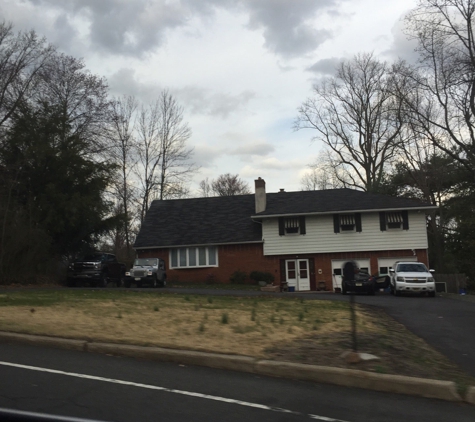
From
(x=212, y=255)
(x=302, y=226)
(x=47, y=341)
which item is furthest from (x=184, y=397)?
(x=212, y=255)

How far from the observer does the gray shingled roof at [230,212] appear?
3531 centimetres

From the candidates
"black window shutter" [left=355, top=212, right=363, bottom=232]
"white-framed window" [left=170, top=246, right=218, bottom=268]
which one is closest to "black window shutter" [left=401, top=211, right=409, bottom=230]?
"black window shutter" [left=355, top=212, right=363, bottom=232]

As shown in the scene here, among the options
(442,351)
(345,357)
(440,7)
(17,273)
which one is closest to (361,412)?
(345,357)

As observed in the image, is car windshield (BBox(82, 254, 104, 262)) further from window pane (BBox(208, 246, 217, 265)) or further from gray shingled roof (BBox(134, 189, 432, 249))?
window pane (BBox(208, 246, 217, 265))

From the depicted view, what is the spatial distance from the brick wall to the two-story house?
6 centimetres

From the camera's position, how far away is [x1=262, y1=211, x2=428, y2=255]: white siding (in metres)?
34.4

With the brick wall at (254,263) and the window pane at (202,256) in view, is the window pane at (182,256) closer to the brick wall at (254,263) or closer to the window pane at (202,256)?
the brick wall at (254,263)

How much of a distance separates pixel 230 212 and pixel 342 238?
28.2 feet

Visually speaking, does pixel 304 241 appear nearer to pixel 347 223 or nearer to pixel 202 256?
pixel 347 223

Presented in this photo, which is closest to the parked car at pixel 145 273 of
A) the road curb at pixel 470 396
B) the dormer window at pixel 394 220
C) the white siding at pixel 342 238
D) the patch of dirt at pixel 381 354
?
the white siding at pixel 342 238

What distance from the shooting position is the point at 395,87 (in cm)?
Answer: 3722

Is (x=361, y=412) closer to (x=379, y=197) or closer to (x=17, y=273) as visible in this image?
(x=17, y=273)

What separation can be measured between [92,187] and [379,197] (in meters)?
19.3

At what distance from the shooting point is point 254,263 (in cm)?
3541
